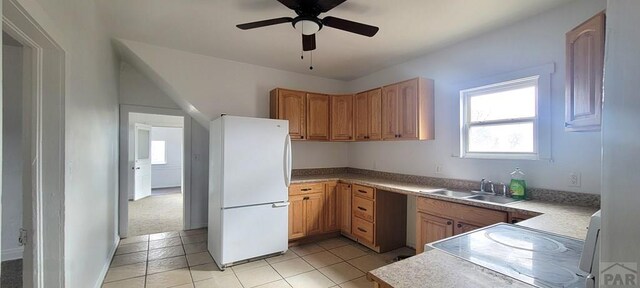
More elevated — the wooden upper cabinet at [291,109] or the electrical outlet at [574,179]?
the wooden upper cabinet at [291,109]

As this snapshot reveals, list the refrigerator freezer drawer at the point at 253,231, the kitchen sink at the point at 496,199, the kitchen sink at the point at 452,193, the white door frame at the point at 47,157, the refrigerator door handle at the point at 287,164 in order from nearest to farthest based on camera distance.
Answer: the white door frame at the point at 47,157 < the kitchen sink at the point at 496,199 < the kitchen sink at the point at 452,193 < the refrigerator freezer drawer at the point at 253,231 < the refrigerator door handle at the point at 287,164

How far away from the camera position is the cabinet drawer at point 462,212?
2.11 m

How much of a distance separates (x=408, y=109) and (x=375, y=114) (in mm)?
563

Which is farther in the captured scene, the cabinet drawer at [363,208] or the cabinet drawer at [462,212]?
the cabinet drawer at [363,208]

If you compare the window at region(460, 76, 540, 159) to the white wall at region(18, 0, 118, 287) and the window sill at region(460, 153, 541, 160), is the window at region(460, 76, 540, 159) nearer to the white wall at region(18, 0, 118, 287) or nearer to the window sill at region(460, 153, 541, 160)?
the window sill at region(460, 153, 541, 160)

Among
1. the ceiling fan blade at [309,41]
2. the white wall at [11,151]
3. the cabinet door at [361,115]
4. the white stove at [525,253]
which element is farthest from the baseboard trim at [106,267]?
the cabinet door at [361,115]

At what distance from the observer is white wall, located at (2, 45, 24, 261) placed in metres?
2.79

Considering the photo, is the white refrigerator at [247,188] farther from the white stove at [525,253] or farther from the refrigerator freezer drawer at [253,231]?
the white stove at [525,253]

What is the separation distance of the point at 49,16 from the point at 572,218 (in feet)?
10.6

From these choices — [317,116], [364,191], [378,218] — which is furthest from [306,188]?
[317,116]

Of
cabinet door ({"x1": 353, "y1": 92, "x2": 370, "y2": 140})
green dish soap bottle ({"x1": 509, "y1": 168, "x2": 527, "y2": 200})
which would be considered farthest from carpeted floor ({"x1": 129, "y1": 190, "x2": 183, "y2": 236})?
green dish soap bottle ({"x1": 509, "y1": 168, "x2": 527, "y2": 200})

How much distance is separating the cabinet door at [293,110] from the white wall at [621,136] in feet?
11.1

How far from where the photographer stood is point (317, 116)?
3.96 metres

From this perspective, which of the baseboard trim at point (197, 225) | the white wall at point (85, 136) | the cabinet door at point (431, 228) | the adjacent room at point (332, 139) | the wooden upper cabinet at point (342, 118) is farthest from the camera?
the baseboard trim at point (197, 225)
